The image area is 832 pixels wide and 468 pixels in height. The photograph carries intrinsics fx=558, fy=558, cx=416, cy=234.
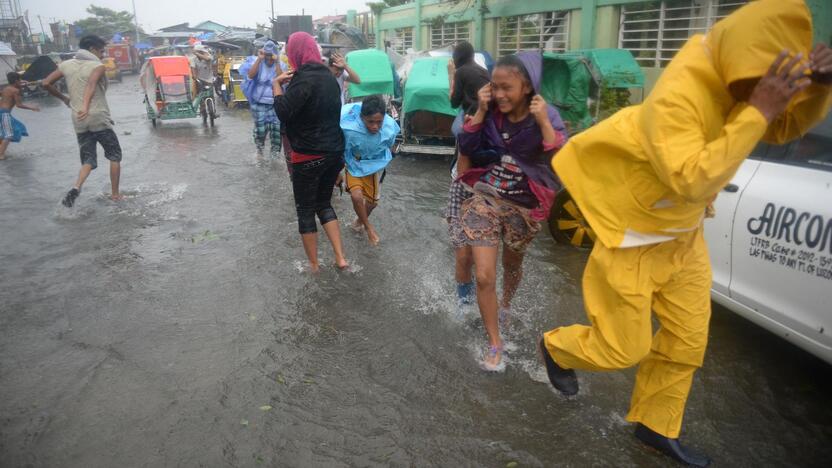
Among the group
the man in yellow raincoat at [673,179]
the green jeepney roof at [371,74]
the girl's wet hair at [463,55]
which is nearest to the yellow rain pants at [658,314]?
the man in yellow raincoat at [673,179]

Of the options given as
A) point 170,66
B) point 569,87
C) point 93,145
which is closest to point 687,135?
point 93,145

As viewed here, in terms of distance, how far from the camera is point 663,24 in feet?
35.0

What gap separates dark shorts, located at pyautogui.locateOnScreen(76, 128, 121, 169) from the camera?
6824 mm

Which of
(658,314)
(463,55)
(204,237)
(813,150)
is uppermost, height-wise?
(463,55)

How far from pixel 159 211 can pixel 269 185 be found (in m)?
1.65

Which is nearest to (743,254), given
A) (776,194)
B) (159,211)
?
(776,194)

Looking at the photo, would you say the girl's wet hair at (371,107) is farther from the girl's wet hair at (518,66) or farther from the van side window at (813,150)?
the van side window at (813,150)

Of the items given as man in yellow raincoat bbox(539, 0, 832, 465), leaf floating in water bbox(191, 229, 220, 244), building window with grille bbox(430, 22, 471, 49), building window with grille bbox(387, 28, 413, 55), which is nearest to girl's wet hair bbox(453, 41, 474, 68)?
leaf floating in water bbox(191, 229, 220, 244)

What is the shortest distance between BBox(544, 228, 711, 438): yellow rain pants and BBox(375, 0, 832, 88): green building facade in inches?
307

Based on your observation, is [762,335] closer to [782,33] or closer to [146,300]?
[782,33]

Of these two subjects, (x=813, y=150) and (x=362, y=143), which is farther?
(x=362, y=143)

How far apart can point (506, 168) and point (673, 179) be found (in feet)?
4.42

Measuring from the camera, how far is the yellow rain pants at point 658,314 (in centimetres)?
228

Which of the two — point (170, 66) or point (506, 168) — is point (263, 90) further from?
point (170, 66)
